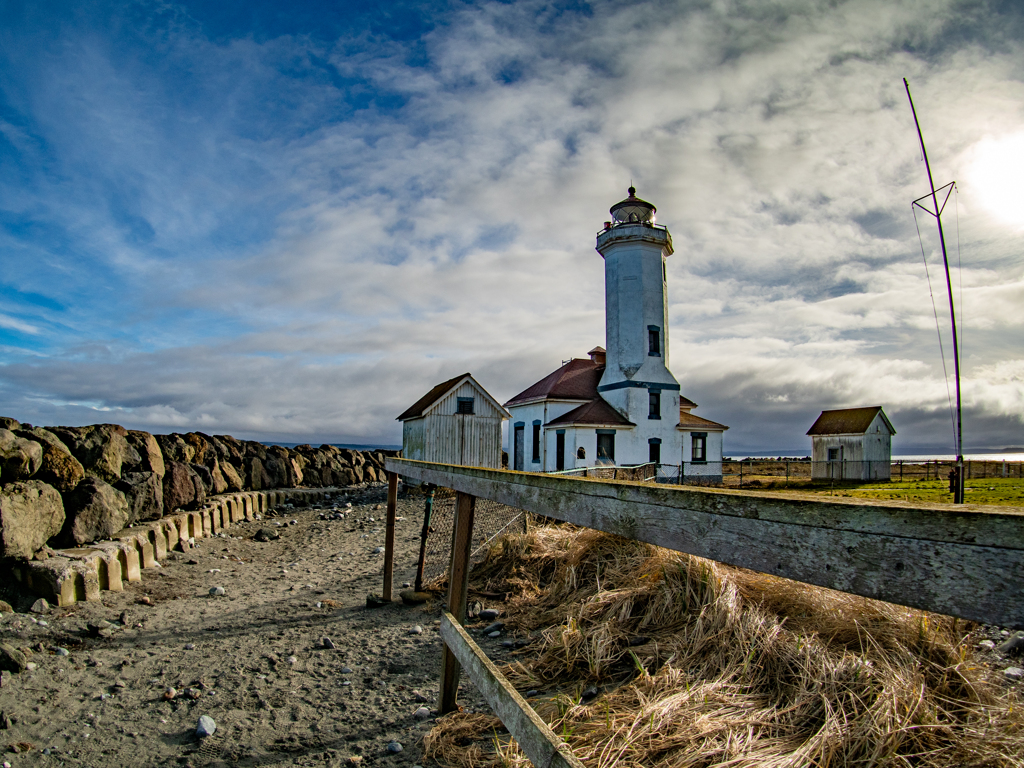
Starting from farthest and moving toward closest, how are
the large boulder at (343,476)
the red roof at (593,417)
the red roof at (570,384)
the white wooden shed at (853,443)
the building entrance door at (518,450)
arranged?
the building entrance door at (518,450)
the white wooden shed at (853,443)
the red roof at (570,384)
the red roof at (593,417)
the large boulder at (343,476)

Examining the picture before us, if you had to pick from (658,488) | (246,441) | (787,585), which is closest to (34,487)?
(658,488)

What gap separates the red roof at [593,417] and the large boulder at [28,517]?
22.8 m

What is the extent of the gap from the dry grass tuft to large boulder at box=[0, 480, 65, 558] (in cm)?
546

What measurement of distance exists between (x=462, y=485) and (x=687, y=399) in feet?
109

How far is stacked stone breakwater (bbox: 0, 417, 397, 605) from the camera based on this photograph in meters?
6.28

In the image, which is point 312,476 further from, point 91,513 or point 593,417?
point 593,417

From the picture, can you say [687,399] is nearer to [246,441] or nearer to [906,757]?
[246,441]

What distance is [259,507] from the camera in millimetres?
15523

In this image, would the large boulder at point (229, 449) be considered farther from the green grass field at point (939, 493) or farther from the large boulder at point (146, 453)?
the green grass field at point (939, 493)

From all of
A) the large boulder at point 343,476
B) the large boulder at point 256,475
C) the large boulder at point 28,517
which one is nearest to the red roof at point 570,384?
the large boulder at point 343,476

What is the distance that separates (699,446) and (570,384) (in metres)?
8.23

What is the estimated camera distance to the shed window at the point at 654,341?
1169 inches

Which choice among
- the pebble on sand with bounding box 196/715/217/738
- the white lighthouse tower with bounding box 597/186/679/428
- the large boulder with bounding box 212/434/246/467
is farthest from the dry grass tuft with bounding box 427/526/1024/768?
the white lighthouse tower with bounding box 597/186/679/428

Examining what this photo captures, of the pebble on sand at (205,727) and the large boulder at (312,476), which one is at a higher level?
the large boulder at (312,476)
